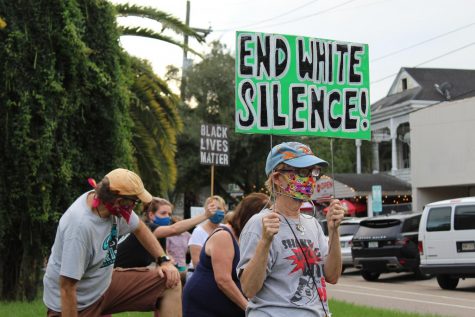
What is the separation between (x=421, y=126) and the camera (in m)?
32.5

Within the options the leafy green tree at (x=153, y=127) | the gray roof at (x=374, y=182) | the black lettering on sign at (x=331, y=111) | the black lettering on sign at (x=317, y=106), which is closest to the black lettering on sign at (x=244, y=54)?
Result: the black lettering on sign at (x=317, y=106)

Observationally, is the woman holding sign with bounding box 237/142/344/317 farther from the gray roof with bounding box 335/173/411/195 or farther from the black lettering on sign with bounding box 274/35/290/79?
the gray roof with bounding box 335/173/411/195

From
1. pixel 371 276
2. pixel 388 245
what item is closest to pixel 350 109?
pixel 388 245

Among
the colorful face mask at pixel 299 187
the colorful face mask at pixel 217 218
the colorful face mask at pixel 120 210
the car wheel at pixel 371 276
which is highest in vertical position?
the colorful face mask at pixel 299 187

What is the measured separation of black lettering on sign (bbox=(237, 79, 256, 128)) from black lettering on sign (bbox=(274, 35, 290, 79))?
282 millimetres

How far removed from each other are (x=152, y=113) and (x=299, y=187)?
13.8 metres

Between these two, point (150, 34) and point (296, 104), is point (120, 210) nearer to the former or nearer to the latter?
point (296, 104)

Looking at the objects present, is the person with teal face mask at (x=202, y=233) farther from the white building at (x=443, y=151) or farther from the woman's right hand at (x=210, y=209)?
the white building at (x=443, y=151)

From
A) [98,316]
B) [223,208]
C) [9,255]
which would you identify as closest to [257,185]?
[9,255]

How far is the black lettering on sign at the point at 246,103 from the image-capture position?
21.6 ft

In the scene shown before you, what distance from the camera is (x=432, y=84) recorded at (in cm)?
4681

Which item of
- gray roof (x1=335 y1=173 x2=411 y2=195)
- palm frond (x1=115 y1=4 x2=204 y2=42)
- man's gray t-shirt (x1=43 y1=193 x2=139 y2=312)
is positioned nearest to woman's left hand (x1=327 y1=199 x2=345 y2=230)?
man's gray t-shirt (x1=43 y1=193 x2=139 y2=312)

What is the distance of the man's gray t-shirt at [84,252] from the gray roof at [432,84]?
134ft

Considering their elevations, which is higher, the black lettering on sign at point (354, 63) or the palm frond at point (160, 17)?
the palm frond at point (160, 17)
